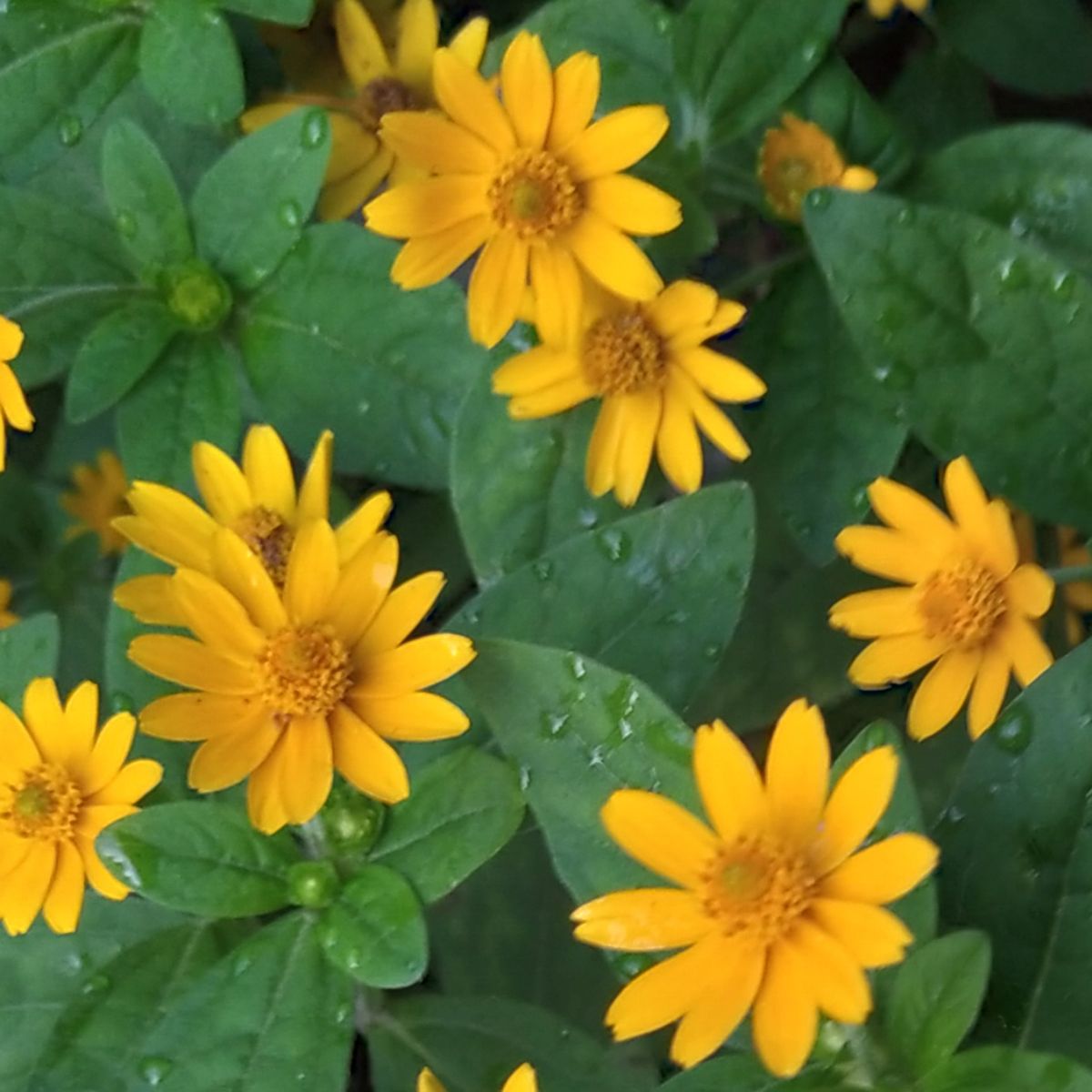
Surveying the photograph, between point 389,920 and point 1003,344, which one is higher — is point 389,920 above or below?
below

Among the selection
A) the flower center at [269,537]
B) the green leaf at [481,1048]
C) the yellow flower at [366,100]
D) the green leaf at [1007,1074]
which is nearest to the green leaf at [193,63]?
the yellow flower at [366,100]

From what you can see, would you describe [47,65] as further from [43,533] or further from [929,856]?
[929,856]

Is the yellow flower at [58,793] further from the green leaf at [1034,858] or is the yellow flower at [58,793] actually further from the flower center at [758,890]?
the green leaf at [1034,858]

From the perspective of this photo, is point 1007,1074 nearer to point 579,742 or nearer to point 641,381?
point 579,742

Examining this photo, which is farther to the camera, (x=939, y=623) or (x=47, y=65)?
(x=47, y=65)

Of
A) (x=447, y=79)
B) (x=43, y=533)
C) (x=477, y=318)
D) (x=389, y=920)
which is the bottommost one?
(x=43, y=533)

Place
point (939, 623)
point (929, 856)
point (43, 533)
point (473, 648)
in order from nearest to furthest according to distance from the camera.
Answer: point (929, 856), point (473, 648), point (939, 623), point (43, 533)

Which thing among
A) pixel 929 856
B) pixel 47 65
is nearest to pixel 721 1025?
pixel 929 856
